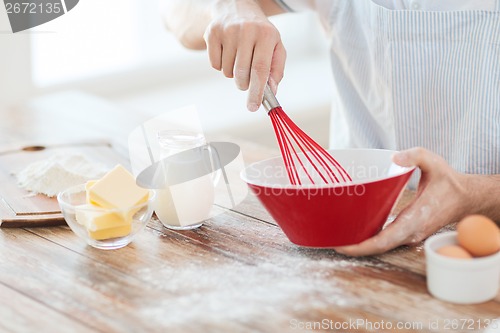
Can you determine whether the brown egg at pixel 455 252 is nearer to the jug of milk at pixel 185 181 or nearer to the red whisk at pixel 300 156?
the red whisk at pixel 300 156

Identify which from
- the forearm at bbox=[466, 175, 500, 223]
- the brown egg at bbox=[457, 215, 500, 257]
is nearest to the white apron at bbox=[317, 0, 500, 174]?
the forearm at bbox=[466, 175, 500, 223]

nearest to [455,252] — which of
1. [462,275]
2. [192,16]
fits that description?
[462,275]

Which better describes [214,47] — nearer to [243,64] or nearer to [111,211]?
[243,64]

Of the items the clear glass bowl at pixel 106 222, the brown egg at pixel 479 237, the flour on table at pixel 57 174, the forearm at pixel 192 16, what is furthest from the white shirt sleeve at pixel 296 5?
the brown egg at pixel 479 237

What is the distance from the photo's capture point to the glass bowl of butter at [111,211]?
3.74ft

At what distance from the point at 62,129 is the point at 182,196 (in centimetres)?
67

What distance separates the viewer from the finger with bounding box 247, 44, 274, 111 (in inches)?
47.6

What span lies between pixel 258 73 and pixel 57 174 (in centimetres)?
41

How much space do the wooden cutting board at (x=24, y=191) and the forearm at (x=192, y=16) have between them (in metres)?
0.31

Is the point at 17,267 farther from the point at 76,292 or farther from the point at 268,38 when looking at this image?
the point at 268,38

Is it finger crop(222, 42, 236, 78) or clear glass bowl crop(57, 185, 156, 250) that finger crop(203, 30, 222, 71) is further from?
clear glass bowl crop(57, 185, 156, 250)

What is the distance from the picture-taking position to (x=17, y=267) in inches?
44.3

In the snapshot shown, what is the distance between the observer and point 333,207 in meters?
1.08

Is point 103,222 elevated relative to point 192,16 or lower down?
lower down
